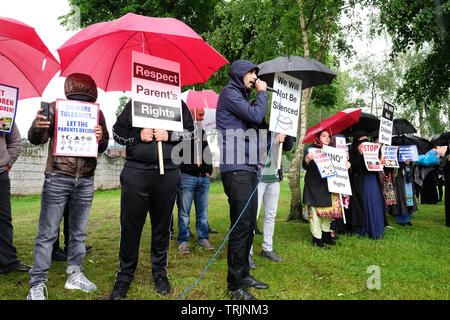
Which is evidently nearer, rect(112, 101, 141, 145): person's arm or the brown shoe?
rect(112, 101, 141, 145): person's arm

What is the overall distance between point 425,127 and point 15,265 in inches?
1211

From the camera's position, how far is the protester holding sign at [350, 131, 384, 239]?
6305 millimetres

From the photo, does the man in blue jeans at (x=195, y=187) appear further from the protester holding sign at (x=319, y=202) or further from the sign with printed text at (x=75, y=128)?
the sign with printed text at (x=75, y=128)

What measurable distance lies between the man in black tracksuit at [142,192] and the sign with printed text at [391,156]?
564 centimetres

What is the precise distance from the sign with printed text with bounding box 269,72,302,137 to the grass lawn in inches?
69.8

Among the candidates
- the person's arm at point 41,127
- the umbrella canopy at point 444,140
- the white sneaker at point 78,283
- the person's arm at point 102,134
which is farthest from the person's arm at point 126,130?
the umbrella canopy at point 444,140

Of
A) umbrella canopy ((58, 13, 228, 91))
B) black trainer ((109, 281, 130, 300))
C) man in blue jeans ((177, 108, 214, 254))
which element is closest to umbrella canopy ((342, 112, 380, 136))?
man in blue jeans ((177, 108, 214, 254))

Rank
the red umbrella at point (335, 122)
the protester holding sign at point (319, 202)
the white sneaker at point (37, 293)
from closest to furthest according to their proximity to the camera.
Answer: the white sneaker at point (37, 293), the protester holding sign at point (319, 202), the red umbrella at point (335, 122)

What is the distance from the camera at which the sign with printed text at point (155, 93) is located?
3316 millimetres

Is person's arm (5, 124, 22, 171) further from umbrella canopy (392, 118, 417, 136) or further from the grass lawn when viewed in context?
umbrella canopy (392, 118, 417, 136)
